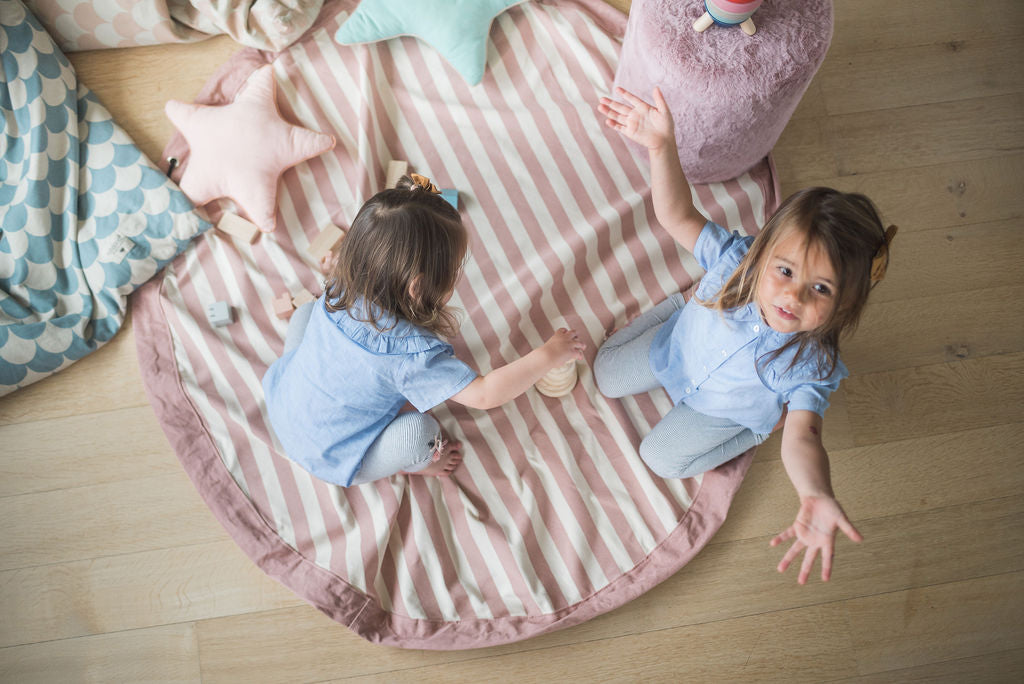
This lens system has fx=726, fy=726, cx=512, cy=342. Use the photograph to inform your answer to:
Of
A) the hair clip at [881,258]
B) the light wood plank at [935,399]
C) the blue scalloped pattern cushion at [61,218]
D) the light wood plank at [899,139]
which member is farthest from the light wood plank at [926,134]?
the blue scalloped pattern cushion at [61,218]

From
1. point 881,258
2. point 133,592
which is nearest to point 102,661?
point 133,592

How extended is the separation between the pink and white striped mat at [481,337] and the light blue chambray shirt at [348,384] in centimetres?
13

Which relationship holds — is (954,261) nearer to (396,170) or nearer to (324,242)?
(396,170)

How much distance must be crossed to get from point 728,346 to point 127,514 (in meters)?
1.07

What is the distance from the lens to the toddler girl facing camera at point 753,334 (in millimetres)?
881

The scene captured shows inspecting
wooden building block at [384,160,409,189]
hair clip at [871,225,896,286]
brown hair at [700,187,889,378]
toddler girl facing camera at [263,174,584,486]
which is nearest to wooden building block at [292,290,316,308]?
toddler girl facing camera at [263,174,584,486]

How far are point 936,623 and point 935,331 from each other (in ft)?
1.77

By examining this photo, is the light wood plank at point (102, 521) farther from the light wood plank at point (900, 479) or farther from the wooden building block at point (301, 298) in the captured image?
the light wood plank at point (900, 479)

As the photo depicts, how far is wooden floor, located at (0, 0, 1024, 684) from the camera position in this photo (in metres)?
1.24

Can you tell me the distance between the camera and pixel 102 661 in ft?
4.03

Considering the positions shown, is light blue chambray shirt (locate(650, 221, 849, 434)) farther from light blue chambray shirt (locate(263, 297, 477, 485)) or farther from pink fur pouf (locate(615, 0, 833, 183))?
light blue chambray shirt (locate(263, 297, 477, 485))

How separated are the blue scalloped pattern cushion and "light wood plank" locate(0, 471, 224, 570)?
22cm

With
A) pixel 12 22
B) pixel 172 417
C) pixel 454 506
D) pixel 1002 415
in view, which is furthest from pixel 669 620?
pixel 12 22

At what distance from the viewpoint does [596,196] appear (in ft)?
4.56
